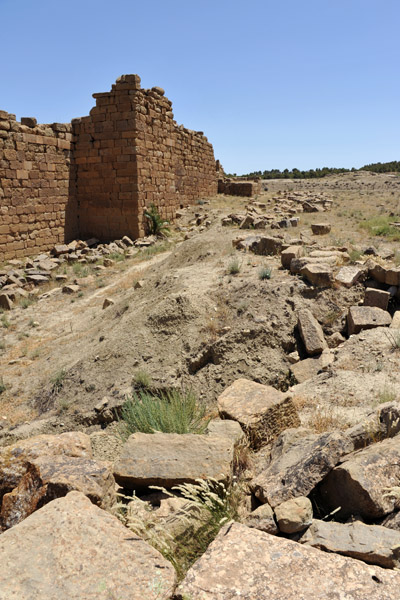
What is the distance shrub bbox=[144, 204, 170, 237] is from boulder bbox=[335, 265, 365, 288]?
7.93 meters

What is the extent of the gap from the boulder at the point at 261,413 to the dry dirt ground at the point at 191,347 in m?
0.26

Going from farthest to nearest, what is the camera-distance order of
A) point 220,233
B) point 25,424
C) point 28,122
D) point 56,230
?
point 56,230
point 28,122
point 220,233
point 25,424

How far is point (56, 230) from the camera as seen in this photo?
12.6m

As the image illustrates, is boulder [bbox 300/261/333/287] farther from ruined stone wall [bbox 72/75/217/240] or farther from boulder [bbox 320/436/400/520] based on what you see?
ruined stone wall [bbox 72/75/217/240]

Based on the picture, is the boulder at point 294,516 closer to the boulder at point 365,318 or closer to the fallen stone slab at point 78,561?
the fallen stone slab at point 78,561

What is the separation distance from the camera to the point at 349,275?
247 inches

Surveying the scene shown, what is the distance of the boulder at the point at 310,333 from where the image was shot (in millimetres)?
5215

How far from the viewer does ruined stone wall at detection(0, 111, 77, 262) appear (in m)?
11.0

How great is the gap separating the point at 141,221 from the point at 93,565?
11.7 m

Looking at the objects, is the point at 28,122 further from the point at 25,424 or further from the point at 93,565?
the point at 93,565

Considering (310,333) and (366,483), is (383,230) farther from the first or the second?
(366,483)

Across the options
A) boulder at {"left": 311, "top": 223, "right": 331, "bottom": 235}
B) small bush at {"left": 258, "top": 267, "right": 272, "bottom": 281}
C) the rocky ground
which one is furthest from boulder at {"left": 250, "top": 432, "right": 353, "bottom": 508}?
boulder at {"left": 311, "top": 223, "right": 331, "bottom": 235}

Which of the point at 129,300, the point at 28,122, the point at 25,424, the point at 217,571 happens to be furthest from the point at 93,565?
the point at 28,122

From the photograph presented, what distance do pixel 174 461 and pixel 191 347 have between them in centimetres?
276
